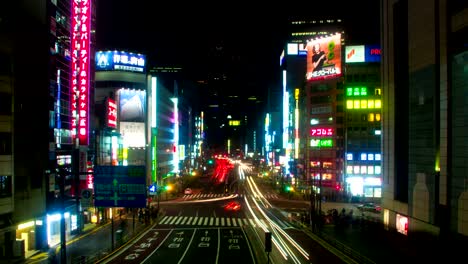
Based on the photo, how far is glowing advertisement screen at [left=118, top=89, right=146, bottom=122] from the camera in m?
86.8

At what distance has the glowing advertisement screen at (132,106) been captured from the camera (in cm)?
8681

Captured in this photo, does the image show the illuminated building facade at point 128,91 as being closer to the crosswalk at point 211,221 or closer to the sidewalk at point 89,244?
the crosswalk at point 211,221

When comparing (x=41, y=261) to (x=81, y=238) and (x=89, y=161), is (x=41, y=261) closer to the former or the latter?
(x=81, y=238)

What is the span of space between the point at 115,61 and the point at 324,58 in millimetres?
40037

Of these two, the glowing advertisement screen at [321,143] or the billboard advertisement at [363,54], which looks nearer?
the billboard advertisement at [363,54]

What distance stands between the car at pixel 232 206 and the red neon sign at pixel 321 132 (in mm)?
23796

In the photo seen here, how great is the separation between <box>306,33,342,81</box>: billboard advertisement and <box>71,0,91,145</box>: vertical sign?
56.6 metres

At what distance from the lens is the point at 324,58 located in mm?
92875

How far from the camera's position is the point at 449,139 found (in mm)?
33062

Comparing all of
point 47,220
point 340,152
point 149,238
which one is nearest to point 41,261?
point 47,220

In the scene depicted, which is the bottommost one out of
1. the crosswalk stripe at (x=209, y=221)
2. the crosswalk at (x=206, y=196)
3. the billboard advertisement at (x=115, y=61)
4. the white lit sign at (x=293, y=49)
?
the crosswalk at (x=206, y=196)

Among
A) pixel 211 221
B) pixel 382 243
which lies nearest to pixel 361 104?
pixel 211 221

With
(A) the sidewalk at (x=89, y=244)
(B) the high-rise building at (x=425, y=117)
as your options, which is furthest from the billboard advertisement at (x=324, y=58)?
(A) the sidewalk at (x=89, y=244)

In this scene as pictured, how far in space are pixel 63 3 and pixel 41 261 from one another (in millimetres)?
25524
